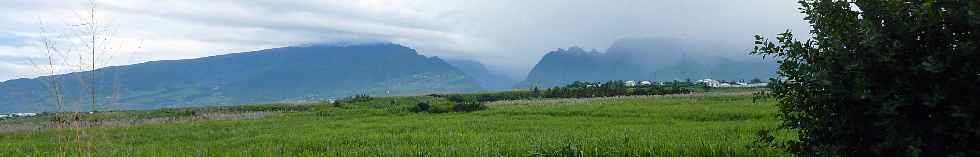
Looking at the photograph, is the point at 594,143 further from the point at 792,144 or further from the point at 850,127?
the point at 850,127

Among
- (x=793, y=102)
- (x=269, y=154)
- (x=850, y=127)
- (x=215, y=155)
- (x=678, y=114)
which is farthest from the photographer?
(x=678, y=114)

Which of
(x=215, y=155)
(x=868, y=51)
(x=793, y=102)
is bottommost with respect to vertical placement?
(x=215, y=155)

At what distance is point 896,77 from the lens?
5.01 metres

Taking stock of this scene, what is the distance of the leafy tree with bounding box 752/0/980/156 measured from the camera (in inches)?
193

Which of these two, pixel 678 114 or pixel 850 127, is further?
pixel 678 114

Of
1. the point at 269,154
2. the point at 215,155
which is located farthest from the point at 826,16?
the point at 215,155

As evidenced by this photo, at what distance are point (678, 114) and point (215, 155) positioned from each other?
14.9m

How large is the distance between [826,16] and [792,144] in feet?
A: 4.04

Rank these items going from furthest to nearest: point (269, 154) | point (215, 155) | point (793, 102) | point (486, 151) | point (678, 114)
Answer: point (678, 114) < point (215, 155) < point (269, 154) < point (486, 151) < point (793, 102)

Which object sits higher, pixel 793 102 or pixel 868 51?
pixel 868 51

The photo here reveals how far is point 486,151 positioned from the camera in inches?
382

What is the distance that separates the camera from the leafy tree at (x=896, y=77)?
4914 mm

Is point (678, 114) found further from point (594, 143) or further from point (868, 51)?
point (868, 51)

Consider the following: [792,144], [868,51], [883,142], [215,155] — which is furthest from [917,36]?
Result: [215,155]
